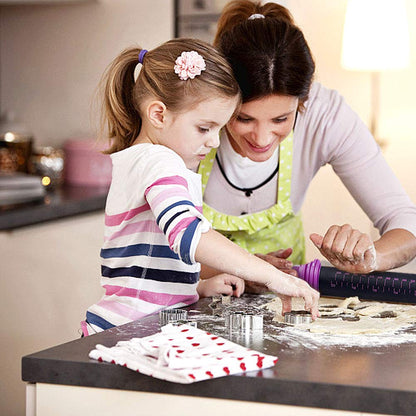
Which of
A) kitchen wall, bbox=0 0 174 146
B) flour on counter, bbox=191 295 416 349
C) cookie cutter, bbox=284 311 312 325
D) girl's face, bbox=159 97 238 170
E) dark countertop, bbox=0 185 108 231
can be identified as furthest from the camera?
kitchen wall, bbox=0 0 174 146

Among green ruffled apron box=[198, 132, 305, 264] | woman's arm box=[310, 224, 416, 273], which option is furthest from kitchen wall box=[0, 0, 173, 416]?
woman's arm box=[310, 224, 416, 273]

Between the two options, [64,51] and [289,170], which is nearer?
[289,170]

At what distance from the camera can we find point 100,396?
1002 mm

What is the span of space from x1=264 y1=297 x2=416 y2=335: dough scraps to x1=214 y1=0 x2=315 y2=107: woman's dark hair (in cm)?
39

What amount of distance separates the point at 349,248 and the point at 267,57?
0.38 metres

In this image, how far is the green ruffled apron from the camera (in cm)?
170

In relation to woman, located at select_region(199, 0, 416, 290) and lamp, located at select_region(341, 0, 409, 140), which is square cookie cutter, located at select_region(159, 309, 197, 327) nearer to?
woman, located at select_region(199, 0, 416, 290)

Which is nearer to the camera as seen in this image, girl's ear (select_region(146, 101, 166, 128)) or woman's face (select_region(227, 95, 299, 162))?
girl's ear (select_region(146, 101, 166, 128))

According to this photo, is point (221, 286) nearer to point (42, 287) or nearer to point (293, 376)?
point (293, 376)

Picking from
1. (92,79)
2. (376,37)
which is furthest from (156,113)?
(376,37)

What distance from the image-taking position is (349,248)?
140 centimetres

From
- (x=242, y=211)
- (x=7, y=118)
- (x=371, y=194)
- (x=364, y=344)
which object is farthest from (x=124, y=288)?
(x=7, y=118)

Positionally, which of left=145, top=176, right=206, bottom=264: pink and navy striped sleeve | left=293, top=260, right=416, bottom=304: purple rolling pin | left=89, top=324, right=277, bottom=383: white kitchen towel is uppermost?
left=145, top=176, right=206, bottom=264: pink and navy striped sleeve

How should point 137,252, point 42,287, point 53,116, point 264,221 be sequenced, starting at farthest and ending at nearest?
1. point 53,116
2. point 42,287
3. point 264,221
4. point 137,252
